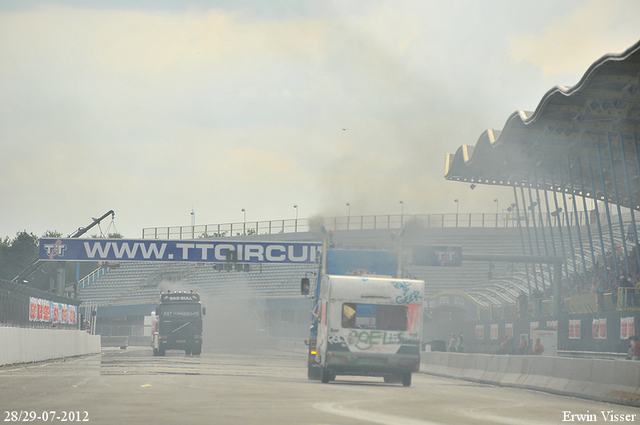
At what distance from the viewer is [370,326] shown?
20.7m

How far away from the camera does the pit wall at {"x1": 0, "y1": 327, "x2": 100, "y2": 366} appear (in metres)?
26.0

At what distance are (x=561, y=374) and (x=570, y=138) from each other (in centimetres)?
2202

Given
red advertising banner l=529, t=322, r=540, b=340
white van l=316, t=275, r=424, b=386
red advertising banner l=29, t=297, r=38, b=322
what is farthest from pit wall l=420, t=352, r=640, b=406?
red advertising banner l=29, t=297, r=38, b=322

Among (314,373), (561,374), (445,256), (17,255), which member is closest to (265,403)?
(561,374)

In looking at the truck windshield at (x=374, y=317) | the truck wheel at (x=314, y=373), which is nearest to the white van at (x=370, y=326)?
the truck windshield at (x=374, y=317)

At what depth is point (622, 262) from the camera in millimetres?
38656

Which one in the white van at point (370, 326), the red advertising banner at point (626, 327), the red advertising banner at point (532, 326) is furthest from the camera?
the red advertising banner at point (532, 326)

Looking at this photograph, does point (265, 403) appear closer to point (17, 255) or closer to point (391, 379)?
point (391, 379)

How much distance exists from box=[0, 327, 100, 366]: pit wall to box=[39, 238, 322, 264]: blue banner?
696 cm

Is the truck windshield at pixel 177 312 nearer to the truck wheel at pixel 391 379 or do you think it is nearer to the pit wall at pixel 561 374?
the pit wall at pixel 561 374

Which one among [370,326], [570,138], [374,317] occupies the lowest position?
[370,326]

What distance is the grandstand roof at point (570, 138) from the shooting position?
3172 centimetres

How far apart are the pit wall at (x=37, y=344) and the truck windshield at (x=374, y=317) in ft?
35.6

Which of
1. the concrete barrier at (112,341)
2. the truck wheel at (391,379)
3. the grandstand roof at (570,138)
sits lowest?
the concrete barrier at (112,341)
